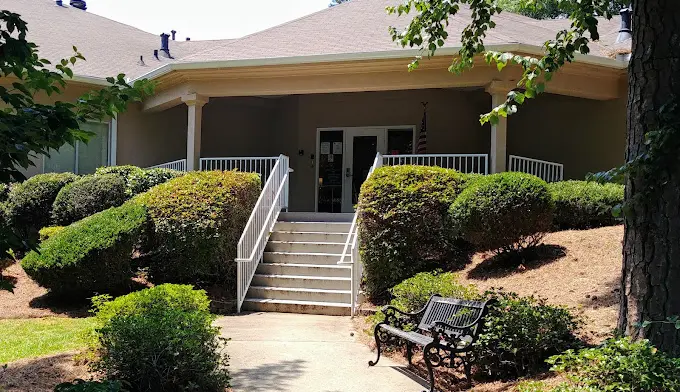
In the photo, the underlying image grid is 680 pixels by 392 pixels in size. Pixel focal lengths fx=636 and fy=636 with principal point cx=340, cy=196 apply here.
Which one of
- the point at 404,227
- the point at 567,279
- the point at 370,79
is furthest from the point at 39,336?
the point at 370,79

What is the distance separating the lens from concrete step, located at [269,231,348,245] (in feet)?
37.9

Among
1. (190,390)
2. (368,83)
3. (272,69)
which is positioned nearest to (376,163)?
(368,83)

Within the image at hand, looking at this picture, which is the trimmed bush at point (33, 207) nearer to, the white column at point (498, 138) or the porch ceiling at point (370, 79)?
the porch ceiling at point (370, 79)

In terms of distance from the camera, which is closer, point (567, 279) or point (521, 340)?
point (521, 340)

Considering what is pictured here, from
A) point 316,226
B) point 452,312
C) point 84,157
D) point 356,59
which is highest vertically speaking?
point 356,59

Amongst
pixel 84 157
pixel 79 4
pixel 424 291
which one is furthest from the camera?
pixel 79 4

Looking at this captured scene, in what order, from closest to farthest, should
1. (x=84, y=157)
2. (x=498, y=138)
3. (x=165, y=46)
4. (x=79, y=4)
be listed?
(x=498, y=138) < (x=84, y=157) < (x=165, y=46) < (x=79, y=4)

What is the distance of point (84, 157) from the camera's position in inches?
616

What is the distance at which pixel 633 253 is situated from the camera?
15.6 ft

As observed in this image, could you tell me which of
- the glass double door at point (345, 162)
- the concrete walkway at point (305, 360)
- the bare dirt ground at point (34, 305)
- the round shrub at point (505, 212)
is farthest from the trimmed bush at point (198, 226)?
the glass double door at point (345, 162)

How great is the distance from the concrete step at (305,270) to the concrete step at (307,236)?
0.78m

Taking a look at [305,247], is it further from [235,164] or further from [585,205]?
[585,205]

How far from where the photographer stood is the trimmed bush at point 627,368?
3.97m

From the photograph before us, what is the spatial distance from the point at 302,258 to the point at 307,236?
708 mm
